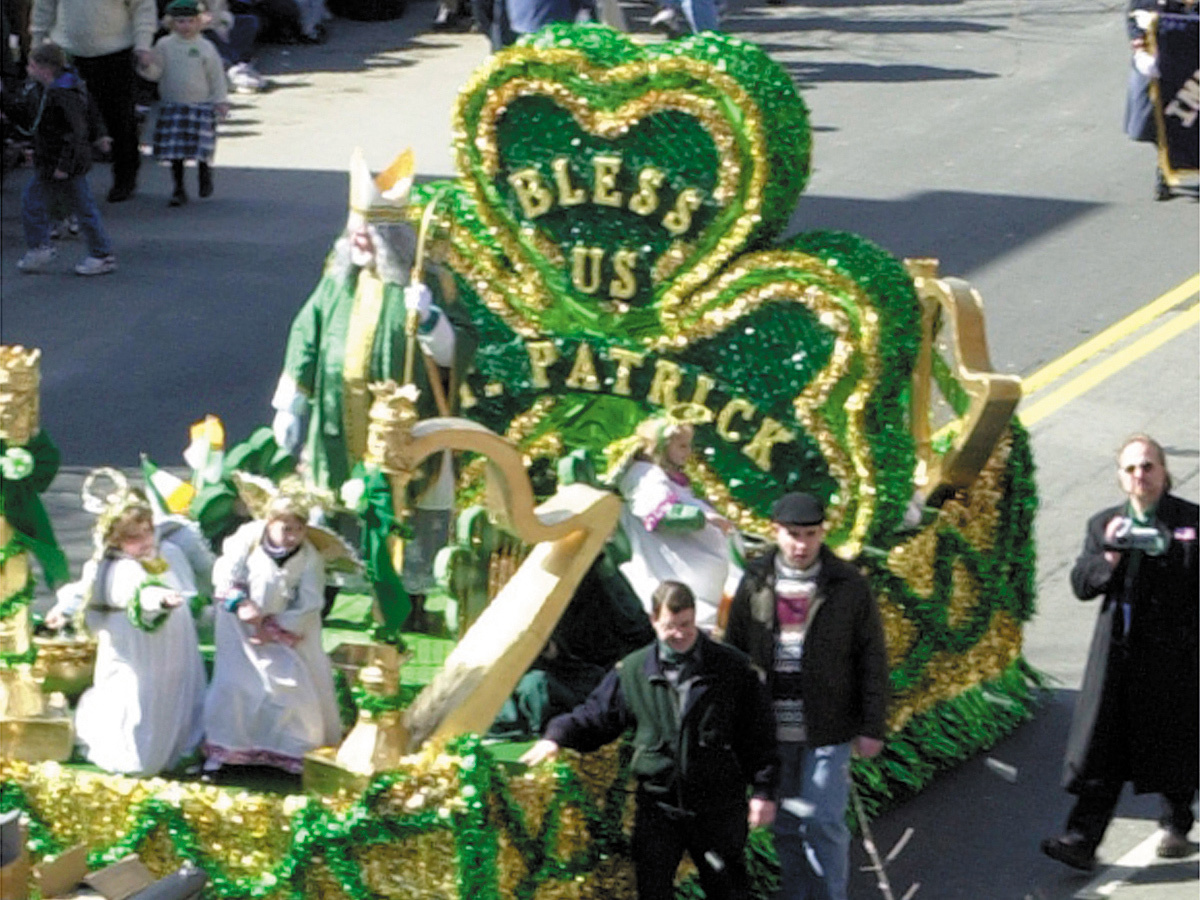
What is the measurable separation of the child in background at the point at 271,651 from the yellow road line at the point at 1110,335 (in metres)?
6.97

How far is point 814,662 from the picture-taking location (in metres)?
9.78

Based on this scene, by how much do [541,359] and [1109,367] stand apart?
20.4 ft

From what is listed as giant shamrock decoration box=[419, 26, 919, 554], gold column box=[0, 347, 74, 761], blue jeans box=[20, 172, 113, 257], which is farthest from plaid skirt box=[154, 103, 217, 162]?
gold column box=[0, 347, 74, 761]

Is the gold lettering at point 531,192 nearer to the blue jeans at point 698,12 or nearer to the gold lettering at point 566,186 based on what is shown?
the gold lettering at point 566,186

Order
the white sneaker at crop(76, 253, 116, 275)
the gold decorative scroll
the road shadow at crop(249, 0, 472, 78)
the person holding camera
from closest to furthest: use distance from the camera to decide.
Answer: the person holding camera
the gold decorative scroll
the white sneaker at crop(76, 253, 116, 275)
the road shadow at crop(249, 0, 472, 78)

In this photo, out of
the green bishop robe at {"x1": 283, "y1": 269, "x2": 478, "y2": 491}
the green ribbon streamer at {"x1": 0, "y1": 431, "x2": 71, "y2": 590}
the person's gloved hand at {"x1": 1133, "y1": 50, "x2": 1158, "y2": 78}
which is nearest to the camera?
the green ribbon streamer at {"x1": 0, "y1": 431, "x2": 71, "y2": 590}

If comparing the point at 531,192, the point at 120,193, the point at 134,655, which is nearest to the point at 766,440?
the point at 531,192

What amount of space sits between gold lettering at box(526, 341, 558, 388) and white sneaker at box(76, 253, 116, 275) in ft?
25.2

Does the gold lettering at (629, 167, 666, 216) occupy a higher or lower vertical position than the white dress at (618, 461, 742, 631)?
higher

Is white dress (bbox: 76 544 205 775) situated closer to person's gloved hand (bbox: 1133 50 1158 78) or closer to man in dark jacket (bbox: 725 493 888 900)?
man in dark jacket (bbox: 725 493 888 900)

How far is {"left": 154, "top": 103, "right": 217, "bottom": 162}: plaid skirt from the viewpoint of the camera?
20.0 metres

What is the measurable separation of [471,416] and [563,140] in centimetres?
113

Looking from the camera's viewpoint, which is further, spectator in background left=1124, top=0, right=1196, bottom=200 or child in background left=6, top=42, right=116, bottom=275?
spectator in background left=1124, top=0, right=1196, bottom=200

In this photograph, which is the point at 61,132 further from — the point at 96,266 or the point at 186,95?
the point at 186,95
